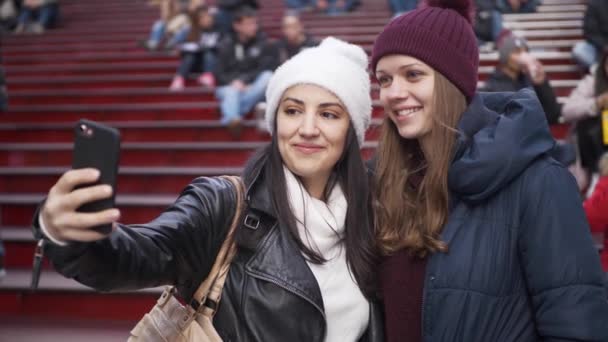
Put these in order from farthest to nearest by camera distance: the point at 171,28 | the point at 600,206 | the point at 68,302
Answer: the point at 171,28 → the point at 68,302 → the point at 600,206

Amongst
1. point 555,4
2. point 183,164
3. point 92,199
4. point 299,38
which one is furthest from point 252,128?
point 555,4

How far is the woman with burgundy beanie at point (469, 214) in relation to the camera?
137 centimetres

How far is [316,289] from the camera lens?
1561mm

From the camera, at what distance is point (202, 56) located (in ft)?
22.5

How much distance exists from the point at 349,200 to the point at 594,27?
16.2 ft

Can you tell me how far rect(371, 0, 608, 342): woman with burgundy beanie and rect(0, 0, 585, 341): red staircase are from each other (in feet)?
3.46

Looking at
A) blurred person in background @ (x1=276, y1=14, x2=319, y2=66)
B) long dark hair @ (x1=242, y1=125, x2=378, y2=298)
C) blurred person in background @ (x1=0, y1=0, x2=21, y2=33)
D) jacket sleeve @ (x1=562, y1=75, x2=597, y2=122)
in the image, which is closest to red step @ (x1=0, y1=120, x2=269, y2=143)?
blurred person in background @ (x1=276, y1=14, x2=319, y2=66)

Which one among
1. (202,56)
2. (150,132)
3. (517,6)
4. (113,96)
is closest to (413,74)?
(150,132)

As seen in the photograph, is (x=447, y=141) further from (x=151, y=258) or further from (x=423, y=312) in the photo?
(x=151, y=258)

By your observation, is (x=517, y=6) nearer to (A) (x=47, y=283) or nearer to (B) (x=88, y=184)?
(A) (x=47, y=283)

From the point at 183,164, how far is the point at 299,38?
1.96 m

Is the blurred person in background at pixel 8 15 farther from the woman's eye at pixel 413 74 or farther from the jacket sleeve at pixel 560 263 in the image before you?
the jacket sleeve at pixel 560 263

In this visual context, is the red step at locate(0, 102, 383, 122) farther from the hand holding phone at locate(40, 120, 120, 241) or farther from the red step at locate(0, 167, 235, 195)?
the hand holding phone at locate(40, 120, 120, 241)

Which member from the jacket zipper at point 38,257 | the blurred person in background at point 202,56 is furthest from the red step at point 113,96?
the jacket zipper at point 38,257
